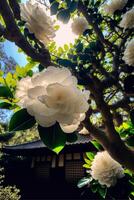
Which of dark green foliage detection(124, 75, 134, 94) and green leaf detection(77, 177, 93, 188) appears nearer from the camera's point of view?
dark green foliage detection(124, 75, 134, 94)

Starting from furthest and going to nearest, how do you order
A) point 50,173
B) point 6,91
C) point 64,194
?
point 50,173
point 64,194
point 6,91

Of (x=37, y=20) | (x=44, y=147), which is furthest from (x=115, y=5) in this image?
(x=44, y=147)

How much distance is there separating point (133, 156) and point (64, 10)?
1396mm

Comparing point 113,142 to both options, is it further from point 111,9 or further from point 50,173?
point 50,173

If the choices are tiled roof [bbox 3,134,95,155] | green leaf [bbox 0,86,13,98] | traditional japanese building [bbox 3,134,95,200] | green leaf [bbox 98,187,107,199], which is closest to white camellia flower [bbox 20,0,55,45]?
green leaf [bbox 0,86,13,98]

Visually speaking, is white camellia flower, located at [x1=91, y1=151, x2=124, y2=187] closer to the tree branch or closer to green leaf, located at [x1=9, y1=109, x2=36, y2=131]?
the tree branch

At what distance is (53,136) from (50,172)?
10649 millimetres

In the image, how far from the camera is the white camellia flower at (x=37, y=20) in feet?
5.31

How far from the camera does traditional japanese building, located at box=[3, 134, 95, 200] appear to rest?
10305mm

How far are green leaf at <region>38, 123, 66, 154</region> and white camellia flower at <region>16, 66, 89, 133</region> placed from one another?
69 millimetres

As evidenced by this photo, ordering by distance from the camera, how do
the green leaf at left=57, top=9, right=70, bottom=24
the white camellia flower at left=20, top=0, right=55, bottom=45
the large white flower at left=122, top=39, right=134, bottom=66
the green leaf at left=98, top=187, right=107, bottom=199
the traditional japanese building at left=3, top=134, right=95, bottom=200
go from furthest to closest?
the traditional japanese building at left=3, top=134, right=95, bottom=200 < the green leaf at left=98, top=187, right=107, bottom=199 < the green leaf at left=57, top=9, right=70, bottom=24 < the large white flower at left=122, top=39, right=134, bottom=66 < the white camellia flower at left=20, top=0, right=55, bottom=45

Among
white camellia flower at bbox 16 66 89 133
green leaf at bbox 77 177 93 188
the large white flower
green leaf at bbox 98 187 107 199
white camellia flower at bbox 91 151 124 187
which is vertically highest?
the large white flower

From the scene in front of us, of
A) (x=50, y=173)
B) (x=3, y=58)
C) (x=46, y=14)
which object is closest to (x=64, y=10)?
(x=46, y=14)

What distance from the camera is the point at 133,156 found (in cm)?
198
